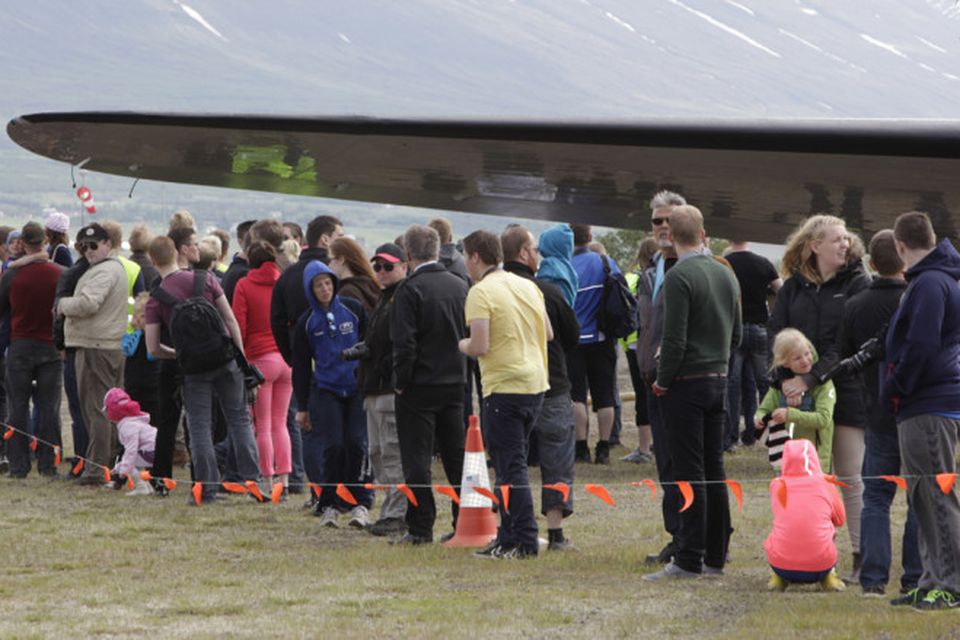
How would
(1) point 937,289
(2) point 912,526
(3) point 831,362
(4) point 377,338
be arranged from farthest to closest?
(4) point 377,338
(3) point 831,362
(2) point 912,526
(1) point 937,289

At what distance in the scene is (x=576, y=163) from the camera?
5879 mm

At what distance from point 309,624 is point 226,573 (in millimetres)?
1719

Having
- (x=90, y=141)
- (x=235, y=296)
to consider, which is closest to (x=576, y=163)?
(x=90, y=141)

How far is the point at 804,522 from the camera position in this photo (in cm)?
782

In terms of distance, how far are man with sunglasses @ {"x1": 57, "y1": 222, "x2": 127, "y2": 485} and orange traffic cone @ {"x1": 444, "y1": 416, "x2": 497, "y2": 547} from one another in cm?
443

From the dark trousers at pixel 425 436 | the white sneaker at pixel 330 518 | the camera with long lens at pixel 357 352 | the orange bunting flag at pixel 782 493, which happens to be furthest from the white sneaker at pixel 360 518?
the orange bunting flag at pixel 782 493

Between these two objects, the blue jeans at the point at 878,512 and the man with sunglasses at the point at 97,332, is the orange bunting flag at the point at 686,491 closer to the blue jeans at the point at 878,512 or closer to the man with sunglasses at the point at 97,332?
the blue jeans at the point at 878,512

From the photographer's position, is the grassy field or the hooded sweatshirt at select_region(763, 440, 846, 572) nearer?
the grassy field

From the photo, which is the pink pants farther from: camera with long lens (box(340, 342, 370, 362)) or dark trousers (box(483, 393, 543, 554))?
dark trousers (box(483, 393, 543, 554))

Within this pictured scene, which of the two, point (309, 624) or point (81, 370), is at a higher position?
point (81, 370)

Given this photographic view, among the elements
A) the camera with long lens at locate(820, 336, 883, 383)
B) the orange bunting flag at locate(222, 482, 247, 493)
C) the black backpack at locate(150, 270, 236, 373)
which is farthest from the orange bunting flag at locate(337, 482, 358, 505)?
the camera with long lens at locate(820, 336, 883, 383)

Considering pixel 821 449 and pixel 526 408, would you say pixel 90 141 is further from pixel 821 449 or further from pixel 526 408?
pixel 821 449

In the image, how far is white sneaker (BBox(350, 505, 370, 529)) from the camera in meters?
10.5

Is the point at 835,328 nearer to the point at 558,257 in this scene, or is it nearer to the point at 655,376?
the point at 655,376
